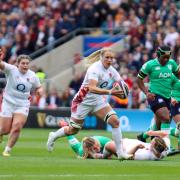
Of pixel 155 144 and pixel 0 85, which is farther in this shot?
pixel 0 85

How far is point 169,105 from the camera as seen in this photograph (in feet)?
60.3

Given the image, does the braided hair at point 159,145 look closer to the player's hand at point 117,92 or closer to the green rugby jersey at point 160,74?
the player's hand at point 117,92

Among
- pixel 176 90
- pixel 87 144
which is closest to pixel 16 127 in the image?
pixel 87 144

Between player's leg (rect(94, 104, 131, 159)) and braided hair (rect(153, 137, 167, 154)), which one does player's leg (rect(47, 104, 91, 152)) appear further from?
braided hair (rect(153, 137, 167, 154))

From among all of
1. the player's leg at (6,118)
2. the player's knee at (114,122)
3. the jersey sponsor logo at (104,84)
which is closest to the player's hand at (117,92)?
the player's knee at (114,122)

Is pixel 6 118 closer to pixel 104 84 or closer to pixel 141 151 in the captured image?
pixel 104 84

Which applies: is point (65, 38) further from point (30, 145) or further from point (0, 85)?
point (30, 145)

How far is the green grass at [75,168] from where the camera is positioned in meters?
13.1

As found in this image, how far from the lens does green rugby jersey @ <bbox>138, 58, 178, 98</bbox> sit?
1817 centimetres

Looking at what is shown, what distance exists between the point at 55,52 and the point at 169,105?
17.6 m

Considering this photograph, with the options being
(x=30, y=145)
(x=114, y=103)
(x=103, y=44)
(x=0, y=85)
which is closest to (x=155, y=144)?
(x=30, y=145)

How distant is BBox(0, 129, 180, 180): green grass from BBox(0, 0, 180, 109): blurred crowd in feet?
42.4

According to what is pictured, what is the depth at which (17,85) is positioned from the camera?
17469mm

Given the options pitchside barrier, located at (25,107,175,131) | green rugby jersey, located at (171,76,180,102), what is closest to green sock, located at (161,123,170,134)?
green rugby jersey, located at (171,76,180,102)
